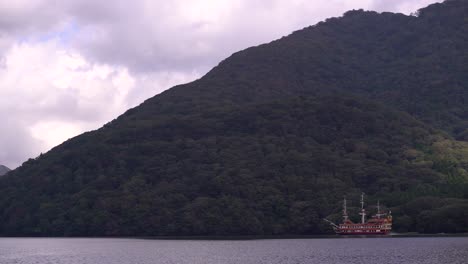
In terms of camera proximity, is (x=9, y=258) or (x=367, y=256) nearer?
(x=367, y=256)

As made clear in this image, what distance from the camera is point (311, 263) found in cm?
11856

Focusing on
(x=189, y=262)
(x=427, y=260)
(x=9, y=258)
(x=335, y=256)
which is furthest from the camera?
(x=9, y=258)

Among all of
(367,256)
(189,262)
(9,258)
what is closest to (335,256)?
(367,256)

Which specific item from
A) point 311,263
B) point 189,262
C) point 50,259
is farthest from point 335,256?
point 50,259

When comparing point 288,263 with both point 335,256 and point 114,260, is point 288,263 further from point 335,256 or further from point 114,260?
point 114,260

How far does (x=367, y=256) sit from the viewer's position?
131125mm

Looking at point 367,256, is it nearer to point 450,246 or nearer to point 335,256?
point 335,256

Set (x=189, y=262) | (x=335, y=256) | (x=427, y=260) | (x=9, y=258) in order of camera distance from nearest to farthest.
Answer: (x=427, y=260) < (x=189, y=262) < (x=335, y=256) < (x=9, y=258)

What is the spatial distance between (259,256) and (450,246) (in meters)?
36.7

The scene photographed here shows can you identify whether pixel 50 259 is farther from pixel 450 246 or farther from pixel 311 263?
pixel 450 246

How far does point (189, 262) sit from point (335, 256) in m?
25.0

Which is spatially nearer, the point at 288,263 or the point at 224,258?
the point at 288,263

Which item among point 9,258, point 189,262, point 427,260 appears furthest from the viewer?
point 9,258

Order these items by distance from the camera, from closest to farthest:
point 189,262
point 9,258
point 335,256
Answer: point 189,262, point 335,256, point 9,258
